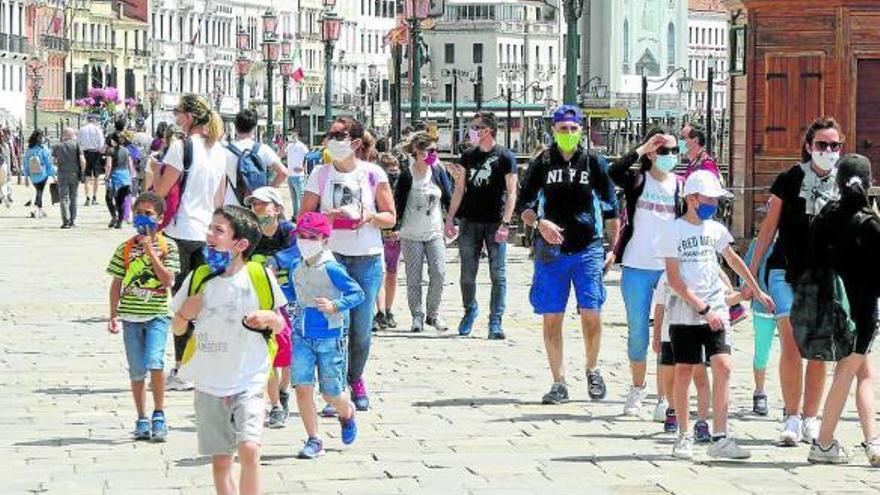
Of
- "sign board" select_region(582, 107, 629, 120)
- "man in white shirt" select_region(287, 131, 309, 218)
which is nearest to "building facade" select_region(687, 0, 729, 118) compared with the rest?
"sign board" select_region(582, 107, 629, 120)

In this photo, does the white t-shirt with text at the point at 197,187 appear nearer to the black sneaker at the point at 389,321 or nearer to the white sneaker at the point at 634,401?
the white sneaker at the point at 634,401

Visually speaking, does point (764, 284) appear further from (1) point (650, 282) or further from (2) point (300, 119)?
(2) point (300, 119)

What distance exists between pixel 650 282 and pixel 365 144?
4.51 meters

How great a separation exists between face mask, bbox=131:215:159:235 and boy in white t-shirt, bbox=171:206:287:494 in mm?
3293

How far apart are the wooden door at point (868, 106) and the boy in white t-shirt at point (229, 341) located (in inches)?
697

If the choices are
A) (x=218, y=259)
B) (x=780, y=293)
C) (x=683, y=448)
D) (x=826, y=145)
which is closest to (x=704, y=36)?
(x=780, y=293)

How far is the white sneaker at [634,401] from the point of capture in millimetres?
14711

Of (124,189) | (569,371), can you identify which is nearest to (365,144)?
(569,371)

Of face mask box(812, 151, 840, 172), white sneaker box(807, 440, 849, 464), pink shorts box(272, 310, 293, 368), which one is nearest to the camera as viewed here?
pink shorts box(272, 310, 293, 368)

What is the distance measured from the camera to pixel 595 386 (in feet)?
50.9

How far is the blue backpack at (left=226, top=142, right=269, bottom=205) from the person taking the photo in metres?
15.9

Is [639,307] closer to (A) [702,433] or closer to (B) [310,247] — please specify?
(A) [702,433]

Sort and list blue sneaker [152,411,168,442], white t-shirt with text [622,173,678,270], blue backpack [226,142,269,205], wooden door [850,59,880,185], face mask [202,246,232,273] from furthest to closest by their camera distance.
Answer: wooden door [850,59,880,185]
blue backpack [226,142,269,205]
white t-shirt with text [622,173,678,270]
blue sneaker [152,411,168,442]
face mask [202,246,232,273]

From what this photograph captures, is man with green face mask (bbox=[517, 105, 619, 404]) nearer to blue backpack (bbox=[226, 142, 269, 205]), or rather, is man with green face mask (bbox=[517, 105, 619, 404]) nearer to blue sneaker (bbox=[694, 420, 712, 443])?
blue backpack (bbox=[226, 142, 269, 205])
